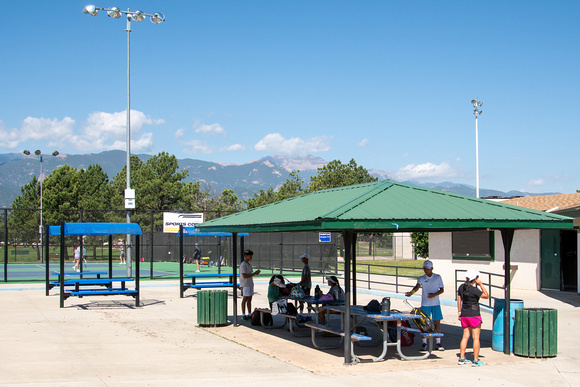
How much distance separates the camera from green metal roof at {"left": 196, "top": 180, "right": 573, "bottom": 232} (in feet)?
34.9

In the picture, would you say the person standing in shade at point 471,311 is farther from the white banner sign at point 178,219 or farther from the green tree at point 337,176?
the green tree at point 337,176

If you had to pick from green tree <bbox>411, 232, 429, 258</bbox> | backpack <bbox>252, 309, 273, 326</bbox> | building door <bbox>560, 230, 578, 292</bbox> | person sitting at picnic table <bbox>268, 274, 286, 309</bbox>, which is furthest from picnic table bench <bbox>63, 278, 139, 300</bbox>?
green tree <bbox>411, 232, 429, 258</bbox>

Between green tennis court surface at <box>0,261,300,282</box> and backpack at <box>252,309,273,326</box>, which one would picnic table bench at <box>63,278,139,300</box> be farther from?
green tennis court surface at <box>0,261,300,282</box>

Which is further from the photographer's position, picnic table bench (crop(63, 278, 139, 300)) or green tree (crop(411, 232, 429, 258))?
green tree (crop(411, 232, 429, 258))

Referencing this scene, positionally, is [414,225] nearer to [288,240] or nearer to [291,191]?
[288,240]

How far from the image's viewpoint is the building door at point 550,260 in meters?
23.7

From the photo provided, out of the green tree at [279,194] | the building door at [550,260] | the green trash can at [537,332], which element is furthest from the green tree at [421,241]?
the green tree at [279,194]

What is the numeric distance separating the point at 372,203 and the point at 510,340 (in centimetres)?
355

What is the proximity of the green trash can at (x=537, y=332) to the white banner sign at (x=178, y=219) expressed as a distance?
24187mm

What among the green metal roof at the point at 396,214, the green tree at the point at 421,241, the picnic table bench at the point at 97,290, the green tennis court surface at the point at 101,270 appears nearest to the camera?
the green metal roof at the point at 396,214

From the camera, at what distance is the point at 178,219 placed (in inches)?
1387

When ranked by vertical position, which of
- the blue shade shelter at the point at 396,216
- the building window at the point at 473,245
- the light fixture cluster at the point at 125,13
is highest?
the light fixture cluster at the point at 125,13

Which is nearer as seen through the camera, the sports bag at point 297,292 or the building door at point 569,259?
the sports bag at point 297,292

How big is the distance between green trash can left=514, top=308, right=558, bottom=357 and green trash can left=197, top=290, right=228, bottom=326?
6.77m
